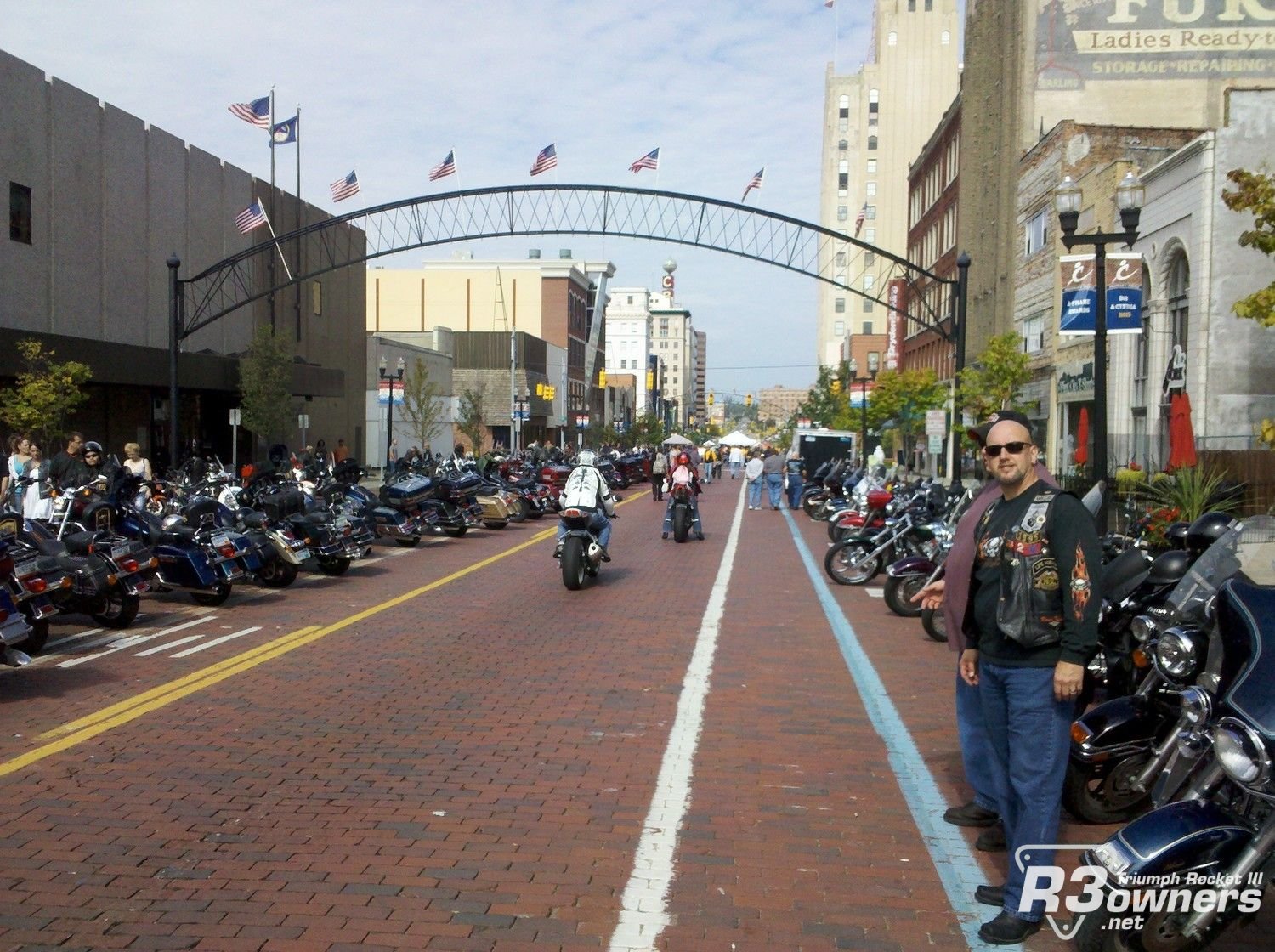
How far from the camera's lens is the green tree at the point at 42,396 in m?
23.5

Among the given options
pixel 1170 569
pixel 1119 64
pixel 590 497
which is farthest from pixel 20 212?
pixel 1119 64

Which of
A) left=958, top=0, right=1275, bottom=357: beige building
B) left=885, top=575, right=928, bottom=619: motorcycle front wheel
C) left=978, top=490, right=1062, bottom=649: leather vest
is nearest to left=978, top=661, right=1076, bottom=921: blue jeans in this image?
left=978, top=490, right=1062, bottom=649: leather vest

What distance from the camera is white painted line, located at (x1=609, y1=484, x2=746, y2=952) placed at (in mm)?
4906

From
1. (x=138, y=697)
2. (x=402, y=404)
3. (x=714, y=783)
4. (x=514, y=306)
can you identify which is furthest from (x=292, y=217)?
(x=514, y=306)

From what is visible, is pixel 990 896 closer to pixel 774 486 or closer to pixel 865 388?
pixel 774 486

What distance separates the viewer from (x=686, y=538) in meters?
23.3

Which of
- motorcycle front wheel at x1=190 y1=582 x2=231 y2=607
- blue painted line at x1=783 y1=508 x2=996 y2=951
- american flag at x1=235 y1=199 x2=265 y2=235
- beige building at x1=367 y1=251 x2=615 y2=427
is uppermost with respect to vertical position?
beige building at x1=367 y1=251 x2=615 y2=427

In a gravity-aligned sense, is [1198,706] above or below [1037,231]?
below

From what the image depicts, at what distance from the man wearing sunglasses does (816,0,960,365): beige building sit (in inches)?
4064

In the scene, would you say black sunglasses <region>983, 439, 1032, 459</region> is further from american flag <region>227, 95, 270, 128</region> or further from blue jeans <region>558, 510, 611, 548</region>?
american flag <region>227, 95, 270, 128</region>

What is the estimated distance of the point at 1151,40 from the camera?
129ft

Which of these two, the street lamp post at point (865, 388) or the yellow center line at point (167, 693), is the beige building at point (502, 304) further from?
the yellow center line at point (167, 693)

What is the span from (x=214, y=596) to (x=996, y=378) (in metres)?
20.6

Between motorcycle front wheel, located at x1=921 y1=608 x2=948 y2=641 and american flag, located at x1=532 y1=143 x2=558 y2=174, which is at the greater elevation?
american flag, located at x1=532 y1=143 x2=558 y2=174
